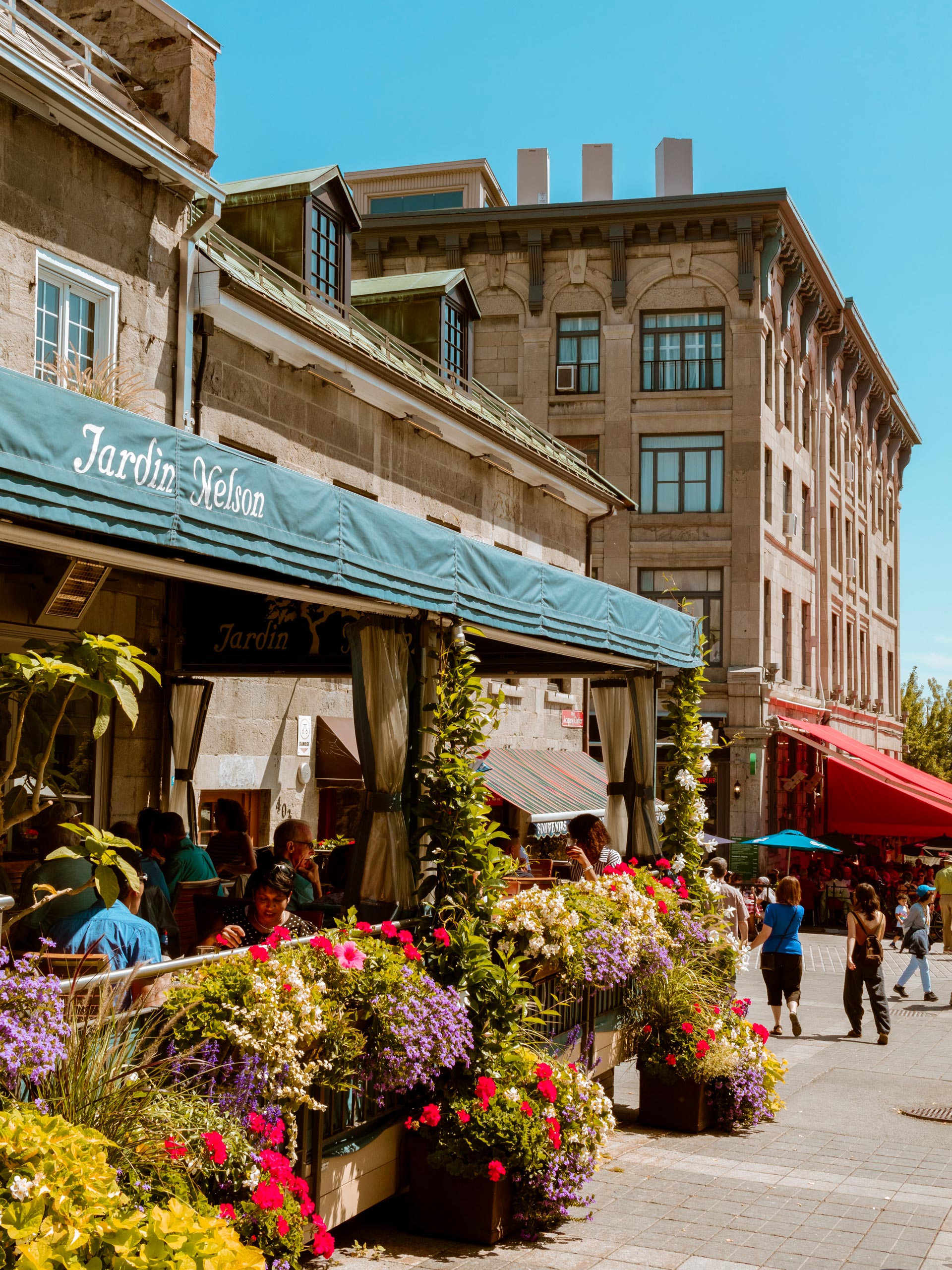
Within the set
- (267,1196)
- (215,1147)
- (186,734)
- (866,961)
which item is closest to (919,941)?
(866,961)

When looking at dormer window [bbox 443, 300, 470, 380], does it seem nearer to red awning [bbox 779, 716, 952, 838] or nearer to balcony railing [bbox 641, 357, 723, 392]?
balcony railing [bbox 641, 357, 723, 392]

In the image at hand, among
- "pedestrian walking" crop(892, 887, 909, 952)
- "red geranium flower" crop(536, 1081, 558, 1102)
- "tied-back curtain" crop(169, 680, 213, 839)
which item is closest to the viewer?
"red geranium flower" crop(536, 1081, 558, 1102)

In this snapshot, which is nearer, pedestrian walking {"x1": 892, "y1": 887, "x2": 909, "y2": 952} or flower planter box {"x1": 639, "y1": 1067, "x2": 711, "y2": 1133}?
flower planter box {"x1": 639, "y1": 1067, "x2": 711, "y2": 1133}

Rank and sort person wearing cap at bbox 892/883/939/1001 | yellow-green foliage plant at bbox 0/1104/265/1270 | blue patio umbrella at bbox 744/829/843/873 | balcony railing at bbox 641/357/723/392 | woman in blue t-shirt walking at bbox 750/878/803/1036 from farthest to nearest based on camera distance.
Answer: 1. balcony railing at bbox 641/357/723/392
2. blue patio umbrella at bbox 744/829/843/873
3. person wearing cap at bbox 892/883/939/1001
4. woman in blue t-shirt walking at bbox 750/878/803/1036
5. yellow-green foliage plant at bbox 0/1104/265/1270

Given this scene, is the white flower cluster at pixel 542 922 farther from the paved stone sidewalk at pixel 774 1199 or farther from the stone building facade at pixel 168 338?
the stone building facade at pixel 168 338

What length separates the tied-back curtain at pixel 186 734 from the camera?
11.8 m

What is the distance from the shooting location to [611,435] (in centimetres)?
3125

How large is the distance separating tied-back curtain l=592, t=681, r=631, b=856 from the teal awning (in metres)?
2.03

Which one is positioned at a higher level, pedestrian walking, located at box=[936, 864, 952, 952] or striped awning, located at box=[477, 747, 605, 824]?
striped awning, located at box=[477, 747, 605, 824]

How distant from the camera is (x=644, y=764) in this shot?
11.1 m

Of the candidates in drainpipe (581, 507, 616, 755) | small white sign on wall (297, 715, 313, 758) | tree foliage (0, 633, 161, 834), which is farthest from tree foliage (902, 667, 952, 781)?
tree foliage (0, 633, 161, 834)

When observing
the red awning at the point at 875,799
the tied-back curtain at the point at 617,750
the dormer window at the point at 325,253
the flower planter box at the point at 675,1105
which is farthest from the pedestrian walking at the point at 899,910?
the flower planter box at the point at 675,1105

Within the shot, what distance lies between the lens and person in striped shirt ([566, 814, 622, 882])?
35.6ft

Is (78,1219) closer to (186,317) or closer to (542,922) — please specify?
(542,922)
